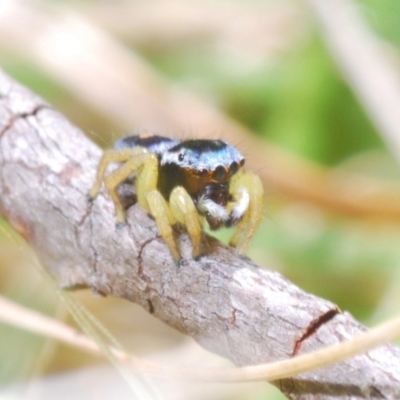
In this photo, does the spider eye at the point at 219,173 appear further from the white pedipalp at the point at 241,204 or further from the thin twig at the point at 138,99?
the thin twig at the point at 138,99

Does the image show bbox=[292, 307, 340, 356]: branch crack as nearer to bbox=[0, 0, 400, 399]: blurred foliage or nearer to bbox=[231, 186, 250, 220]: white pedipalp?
bbox=[231, 186, 250, 220]: white pedipalp

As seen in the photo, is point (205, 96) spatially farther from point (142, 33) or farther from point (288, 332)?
point (288, 332)

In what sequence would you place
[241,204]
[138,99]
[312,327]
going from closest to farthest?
[312,327] → [241,204] → [138,99]

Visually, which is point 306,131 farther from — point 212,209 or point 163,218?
point 163,218

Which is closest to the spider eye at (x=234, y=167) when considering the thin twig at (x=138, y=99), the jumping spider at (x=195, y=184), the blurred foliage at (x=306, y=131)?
the jumping spider at (x=195, y=184)

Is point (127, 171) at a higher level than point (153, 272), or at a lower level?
higher

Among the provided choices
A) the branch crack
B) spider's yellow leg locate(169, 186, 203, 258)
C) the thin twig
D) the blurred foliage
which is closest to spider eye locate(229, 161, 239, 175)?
spider's yellow leg locate(169, 186, 203, 258)

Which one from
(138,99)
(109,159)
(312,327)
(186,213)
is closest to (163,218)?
(186,213)
